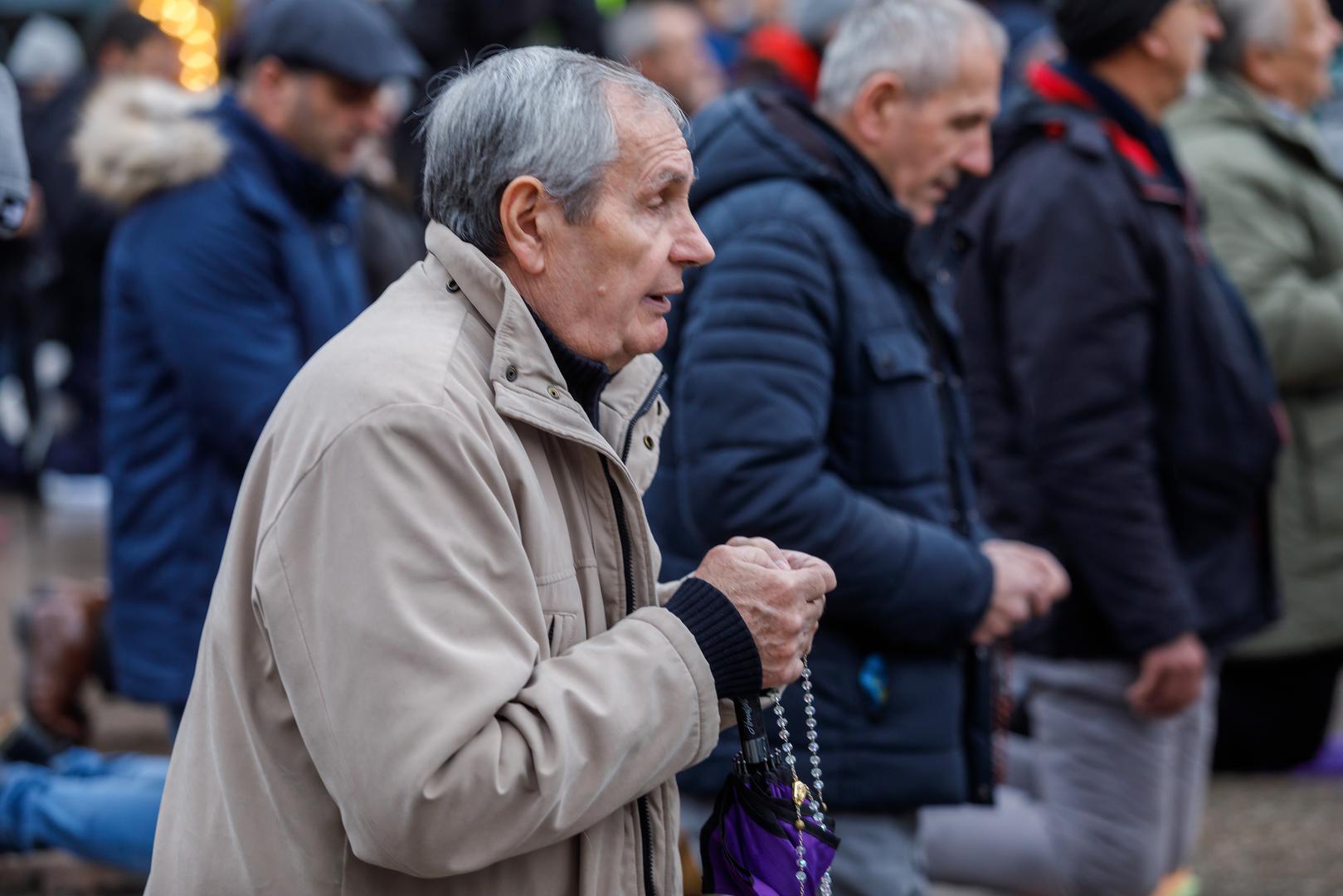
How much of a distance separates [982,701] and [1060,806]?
1.01 meters

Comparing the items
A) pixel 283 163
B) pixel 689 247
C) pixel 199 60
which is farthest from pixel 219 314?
pixel 199 60

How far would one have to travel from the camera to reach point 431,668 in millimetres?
1719

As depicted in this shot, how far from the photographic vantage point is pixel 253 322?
152 inches

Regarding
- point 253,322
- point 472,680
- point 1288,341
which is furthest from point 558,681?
point 1288,341

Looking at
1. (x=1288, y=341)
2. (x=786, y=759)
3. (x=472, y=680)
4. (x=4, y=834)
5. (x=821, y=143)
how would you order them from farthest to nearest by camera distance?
(x=1288, y=341)
(x=4, y=834)
(x=821, y=143)
(x=786, y=759)
(x=472, y=680)

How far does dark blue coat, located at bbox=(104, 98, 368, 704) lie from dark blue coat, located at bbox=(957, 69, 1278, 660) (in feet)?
5.37

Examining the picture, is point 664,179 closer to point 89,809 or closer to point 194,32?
point 89,809

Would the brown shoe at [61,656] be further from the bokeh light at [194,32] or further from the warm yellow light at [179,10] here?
the warm yellow light at [179,10]

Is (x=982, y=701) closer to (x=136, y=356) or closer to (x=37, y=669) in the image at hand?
(x=136, y=356)

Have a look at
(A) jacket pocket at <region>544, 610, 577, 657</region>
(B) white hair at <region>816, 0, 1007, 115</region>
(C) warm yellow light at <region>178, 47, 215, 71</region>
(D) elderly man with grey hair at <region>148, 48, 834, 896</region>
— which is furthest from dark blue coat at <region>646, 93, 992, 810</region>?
(C) warm yellow light at <region>178, 47, 215, 71</region>

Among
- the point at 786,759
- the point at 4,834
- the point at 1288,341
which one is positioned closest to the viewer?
the point at 786,759

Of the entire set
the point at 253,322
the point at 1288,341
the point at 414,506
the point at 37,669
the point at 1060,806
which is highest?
the point at 414,506

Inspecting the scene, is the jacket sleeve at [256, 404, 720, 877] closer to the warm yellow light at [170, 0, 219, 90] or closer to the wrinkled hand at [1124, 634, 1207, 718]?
the wrinkled hand at [1124, 634, 1207, 718]

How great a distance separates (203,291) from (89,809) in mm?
1437
